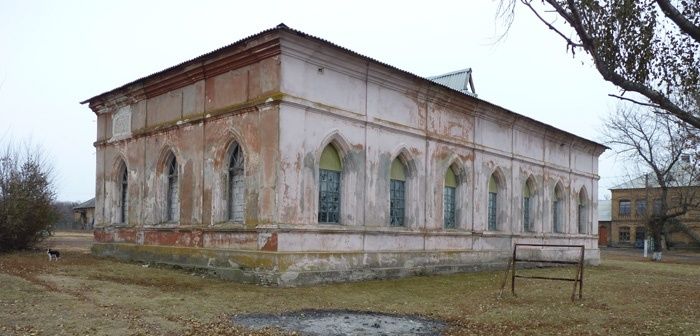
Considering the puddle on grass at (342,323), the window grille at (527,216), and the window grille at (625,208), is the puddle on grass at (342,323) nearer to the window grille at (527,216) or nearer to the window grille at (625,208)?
the window grille at (527,216)

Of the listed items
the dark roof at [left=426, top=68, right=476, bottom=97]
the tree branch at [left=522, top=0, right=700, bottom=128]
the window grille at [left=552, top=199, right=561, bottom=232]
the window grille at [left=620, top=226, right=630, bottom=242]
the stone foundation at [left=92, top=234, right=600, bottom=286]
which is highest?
the dark roof at [left=426, top=68, right=476, bottom=97]

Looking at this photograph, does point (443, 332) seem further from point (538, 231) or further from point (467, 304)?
point (538, 231)

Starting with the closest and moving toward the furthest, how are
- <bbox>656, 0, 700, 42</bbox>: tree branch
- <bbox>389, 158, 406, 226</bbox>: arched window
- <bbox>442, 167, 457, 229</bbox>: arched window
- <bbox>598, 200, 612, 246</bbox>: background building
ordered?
<bbox>656, 0, 700, 42</bbox>: tree branch < <bbox>389, 158, 406, 226</bbox>: arched window < <bbox>442, 167, 457, 229</bbox>: arched window < <bbox>598, 200, 612, 246</bbox>: background building

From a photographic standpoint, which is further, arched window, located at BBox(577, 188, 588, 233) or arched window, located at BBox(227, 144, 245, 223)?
arched window, located at BBox(577, 188, 588, 233)

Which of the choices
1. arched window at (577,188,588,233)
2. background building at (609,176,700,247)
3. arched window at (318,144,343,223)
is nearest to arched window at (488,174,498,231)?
arched window at (318,144,343,223)

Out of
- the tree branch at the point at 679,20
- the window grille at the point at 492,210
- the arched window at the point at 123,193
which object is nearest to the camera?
the tree branch at the point at 679,20

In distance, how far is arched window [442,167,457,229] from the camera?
19267 mm

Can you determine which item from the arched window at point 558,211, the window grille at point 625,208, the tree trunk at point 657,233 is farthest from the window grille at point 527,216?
the window grille at point 625,208

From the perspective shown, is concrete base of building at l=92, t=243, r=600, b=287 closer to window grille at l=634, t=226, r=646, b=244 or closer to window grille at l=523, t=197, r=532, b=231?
window grille at l=523, t=197, r=532, b=231

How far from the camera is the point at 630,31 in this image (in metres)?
8.14

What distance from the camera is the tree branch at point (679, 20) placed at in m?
7.20

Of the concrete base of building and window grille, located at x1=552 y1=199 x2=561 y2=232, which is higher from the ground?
window grille, located at x1=552 y1=199 x2=561 y2=232

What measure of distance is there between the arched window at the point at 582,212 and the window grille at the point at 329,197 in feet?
55.5

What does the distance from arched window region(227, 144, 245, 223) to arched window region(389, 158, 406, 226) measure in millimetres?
4363
